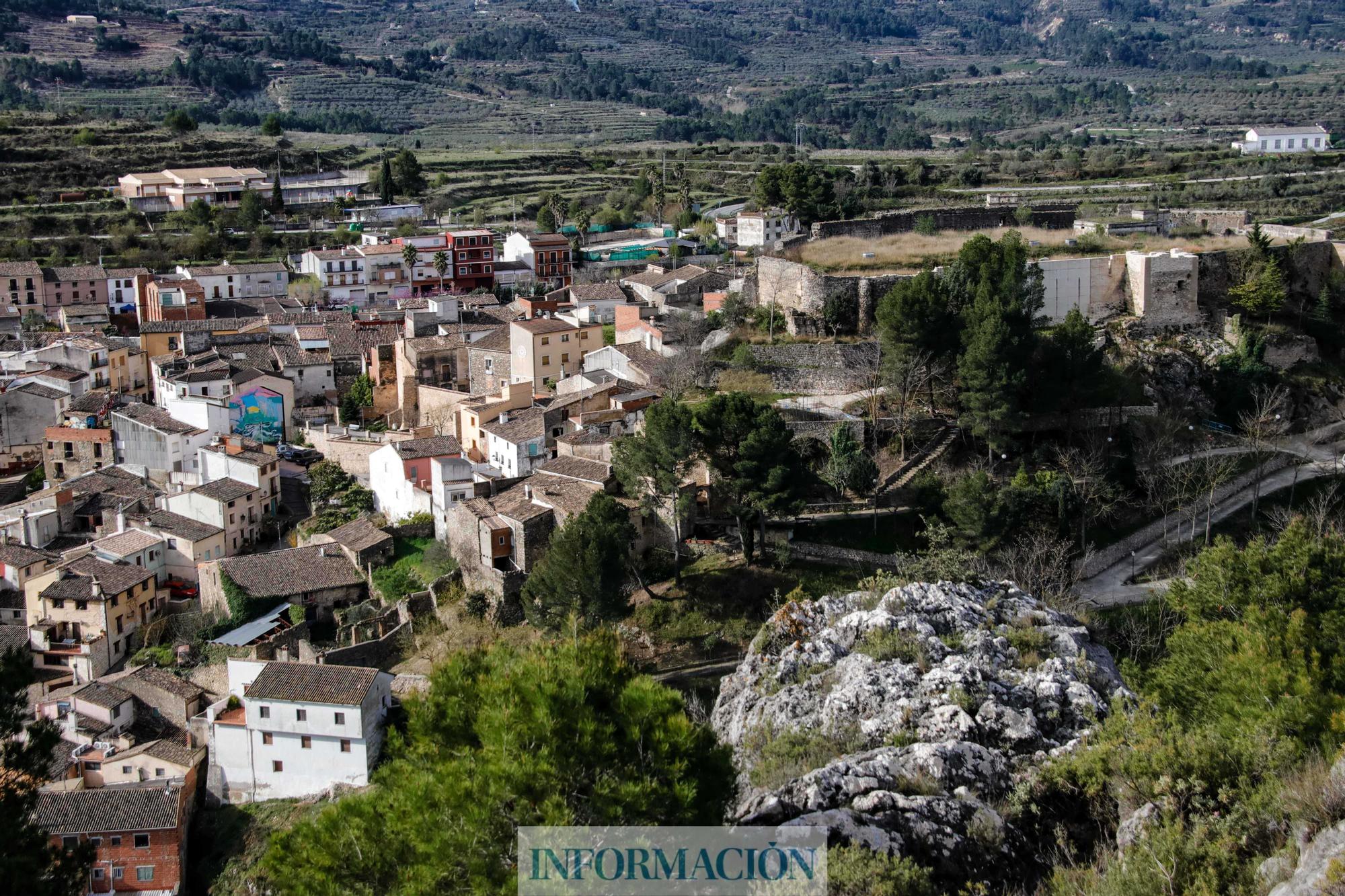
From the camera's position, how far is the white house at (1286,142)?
56125 mm

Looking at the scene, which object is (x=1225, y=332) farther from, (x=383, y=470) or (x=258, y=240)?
(x=258, y=240)

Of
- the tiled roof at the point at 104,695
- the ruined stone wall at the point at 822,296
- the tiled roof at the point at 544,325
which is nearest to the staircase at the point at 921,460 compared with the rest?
the ruined stone wall at the point at 822,296

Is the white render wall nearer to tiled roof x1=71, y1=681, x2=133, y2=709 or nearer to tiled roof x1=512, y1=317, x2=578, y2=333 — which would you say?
tiled roof x1=512, y1=317, x2=578, y2=333

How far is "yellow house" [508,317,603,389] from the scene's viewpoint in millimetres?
28531

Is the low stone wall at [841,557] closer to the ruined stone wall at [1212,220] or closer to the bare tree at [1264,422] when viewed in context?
the bare tree at [1264,422]

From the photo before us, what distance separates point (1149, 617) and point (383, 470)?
1390 centimetres

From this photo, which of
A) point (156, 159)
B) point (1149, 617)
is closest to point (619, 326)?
point (1149, 617)

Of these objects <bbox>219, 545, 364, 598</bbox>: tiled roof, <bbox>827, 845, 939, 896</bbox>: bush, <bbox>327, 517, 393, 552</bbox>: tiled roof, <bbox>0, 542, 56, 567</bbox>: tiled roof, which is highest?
<bbox>827, 845, 939, 896</bbox>: bush

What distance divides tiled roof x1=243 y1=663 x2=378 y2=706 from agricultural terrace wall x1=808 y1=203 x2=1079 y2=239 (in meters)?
16.5

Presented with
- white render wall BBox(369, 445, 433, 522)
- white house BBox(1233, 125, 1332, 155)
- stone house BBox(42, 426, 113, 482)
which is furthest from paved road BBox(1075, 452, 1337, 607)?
white house BBox(1233, 125, 1332, 155)

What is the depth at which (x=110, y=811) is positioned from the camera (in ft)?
62.4

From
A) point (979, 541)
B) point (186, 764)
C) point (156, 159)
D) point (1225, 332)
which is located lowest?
point (186, 764)

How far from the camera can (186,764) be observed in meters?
A: 20.7

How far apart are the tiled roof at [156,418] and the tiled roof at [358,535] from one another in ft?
20.8
